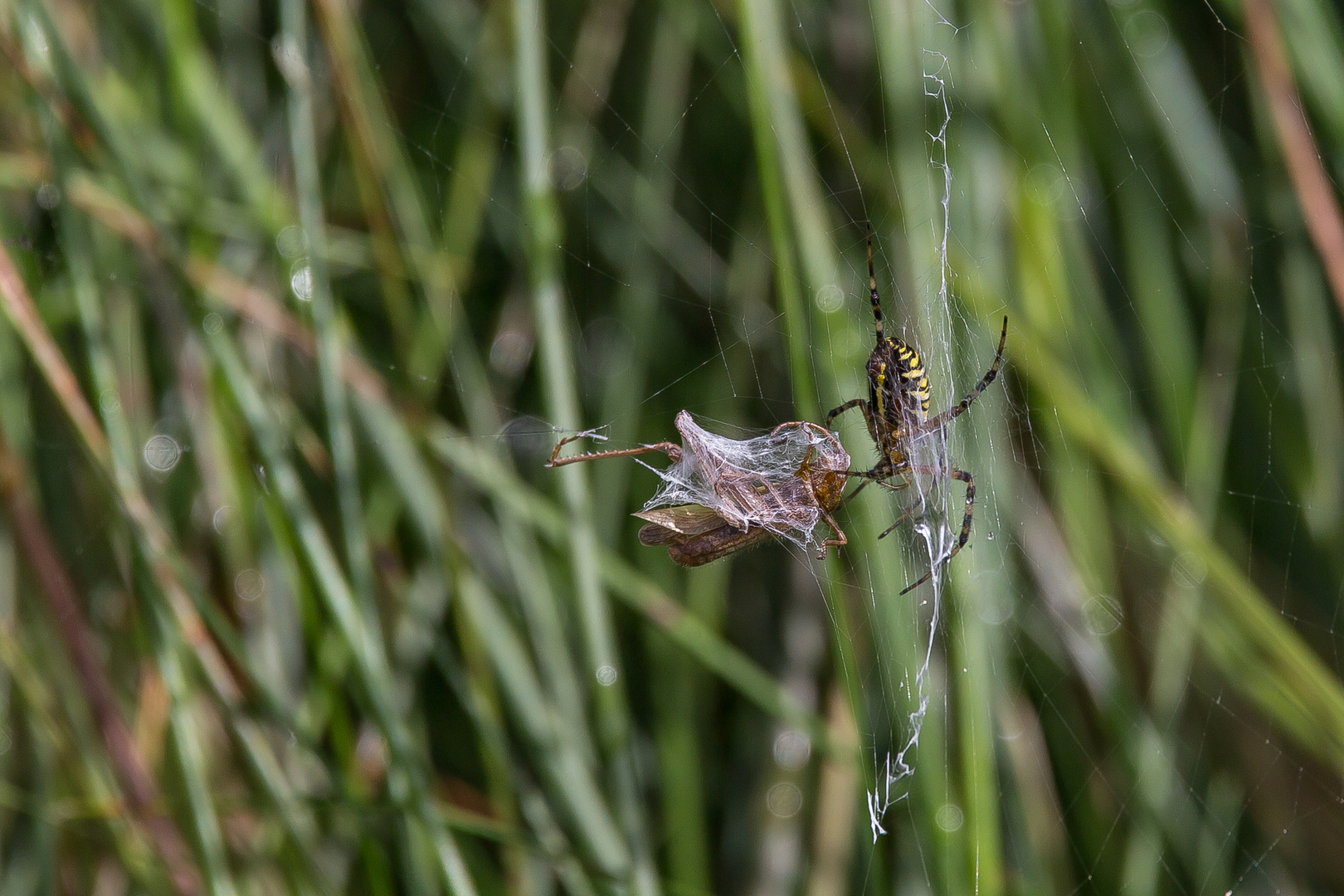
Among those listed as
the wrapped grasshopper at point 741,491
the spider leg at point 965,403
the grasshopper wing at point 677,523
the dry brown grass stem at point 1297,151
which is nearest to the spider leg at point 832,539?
the wrapped grasshopper at point 741,491

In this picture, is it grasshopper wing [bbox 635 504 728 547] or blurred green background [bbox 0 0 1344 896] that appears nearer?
grasshopper wing [bbox 635 504 728 547]

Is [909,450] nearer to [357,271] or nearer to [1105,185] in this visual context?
[1105,185]

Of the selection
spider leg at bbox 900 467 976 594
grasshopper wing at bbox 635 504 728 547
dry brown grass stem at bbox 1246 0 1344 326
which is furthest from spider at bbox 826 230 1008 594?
dry brown grass stem at bbox 1246 0 1344 326

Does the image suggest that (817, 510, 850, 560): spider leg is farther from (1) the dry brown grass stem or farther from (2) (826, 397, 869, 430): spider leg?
(1) the dry brown grass stem

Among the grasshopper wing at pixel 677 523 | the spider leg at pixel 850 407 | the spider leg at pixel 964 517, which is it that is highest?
the spider leg at pixel 850 407

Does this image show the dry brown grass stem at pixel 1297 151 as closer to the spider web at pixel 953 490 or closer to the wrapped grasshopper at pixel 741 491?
the spider web at pixel 953 490

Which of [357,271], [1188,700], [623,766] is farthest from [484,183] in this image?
[1188,700]

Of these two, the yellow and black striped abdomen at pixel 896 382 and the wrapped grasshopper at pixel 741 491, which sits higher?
the yellow and black striped abdomen at pixel 896 382

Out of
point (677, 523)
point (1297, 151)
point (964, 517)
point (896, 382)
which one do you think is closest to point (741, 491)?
point (677, 523)
